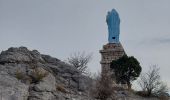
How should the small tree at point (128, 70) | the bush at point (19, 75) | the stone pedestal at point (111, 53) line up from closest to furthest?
the bush at point (19, 75)
the small tree at point (128, 70)
the stone pedestal at point (111, 53)

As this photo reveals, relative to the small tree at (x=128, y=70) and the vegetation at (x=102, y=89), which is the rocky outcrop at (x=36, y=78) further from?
the small tree at (x=128, y=70)

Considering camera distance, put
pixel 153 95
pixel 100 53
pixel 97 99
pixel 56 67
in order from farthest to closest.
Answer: pixel 100 53
pixel 153 95
pixel 56 67
pixel 97 99

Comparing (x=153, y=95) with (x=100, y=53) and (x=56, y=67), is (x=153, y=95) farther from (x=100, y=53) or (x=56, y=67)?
(x=100, y=53)

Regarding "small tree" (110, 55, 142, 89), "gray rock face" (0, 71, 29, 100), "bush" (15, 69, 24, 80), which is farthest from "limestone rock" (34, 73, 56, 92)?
"small tree" (110, 55, 142, 89)

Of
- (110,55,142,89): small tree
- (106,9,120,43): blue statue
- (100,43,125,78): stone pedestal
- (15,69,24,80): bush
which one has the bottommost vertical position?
(15,69,24,80): bush

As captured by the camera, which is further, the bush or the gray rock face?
the bush

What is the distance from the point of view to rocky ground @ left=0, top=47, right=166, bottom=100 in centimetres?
2330

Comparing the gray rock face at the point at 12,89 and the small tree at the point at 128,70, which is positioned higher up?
the small tree at the point at 128,70

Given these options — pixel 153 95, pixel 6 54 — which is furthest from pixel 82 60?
pixel 6 54

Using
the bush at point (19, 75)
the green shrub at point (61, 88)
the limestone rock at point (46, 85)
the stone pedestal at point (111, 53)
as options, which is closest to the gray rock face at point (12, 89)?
the bush at point (19, 75)

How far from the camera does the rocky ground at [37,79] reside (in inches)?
917

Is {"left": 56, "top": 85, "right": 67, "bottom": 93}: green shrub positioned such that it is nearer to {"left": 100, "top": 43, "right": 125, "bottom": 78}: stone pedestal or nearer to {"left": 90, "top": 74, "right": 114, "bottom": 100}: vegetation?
{"left": 90, "top": 74, "right": 114, "bottom": 100}: vegetation

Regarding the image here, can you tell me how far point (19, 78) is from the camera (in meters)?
25.2

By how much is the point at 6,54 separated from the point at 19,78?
4.67 metres
